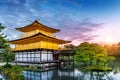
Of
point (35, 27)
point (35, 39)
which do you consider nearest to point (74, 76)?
point (35, 39)

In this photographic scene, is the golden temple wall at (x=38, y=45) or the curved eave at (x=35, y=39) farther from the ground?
the curved eave at (x=35, y=39)

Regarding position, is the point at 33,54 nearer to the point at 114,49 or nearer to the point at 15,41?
the point at 15,41

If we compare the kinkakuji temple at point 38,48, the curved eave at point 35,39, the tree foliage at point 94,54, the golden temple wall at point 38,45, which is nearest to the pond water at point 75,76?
the tree foliage at point 94,54

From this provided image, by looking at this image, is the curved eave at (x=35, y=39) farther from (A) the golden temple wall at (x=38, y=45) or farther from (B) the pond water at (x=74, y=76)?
(B) the pond water at (x=74, y=76)

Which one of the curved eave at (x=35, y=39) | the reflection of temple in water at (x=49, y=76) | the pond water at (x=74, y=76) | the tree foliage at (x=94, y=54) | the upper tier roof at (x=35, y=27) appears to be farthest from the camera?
the upper tier roof at (x=35, y=27)

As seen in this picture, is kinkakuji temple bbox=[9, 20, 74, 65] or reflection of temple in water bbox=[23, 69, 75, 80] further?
kinkakuji temple bbox=[9, 20, 74, 65]

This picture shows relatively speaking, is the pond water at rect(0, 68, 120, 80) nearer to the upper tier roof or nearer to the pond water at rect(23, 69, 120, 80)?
the pond water at rect(23, 69, 120, 80)

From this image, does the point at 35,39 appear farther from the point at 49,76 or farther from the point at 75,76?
the point at 75,76

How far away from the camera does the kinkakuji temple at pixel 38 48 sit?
101 ft

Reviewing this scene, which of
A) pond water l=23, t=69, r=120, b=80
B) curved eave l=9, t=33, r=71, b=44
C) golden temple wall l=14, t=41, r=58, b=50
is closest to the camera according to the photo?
pond water l=23, t=69, r=120, b=80

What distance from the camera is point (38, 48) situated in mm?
30359

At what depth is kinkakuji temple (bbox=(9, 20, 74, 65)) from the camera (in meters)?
30.8

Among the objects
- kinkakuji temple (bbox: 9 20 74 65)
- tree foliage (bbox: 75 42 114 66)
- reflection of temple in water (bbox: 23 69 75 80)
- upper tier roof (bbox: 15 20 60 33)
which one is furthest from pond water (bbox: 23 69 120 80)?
upper tier roof (bbox: 15 20 60 33)

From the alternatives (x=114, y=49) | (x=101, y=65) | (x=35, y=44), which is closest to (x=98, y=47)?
(x=101, y=65)
